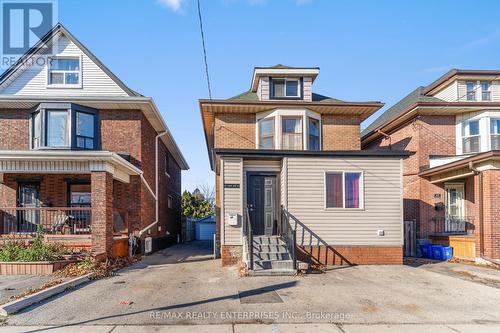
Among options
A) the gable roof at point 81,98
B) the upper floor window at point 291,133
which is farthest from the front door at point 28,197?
the upper floor window at point 291,133

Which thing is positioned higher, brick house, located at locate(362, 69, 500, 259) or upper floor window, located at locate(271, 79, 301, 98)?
upper floor window, located at locate(271, 79, 301, 98)

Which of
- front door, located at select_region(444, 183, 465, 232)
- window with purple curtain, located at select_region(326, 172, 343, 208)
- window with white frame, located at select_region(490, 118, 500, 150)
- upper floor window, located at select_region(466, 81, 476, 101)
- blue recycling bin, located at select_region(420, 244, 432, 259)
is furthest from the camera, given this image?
upper floor window, located at select_region(466, 81, 476, 101)

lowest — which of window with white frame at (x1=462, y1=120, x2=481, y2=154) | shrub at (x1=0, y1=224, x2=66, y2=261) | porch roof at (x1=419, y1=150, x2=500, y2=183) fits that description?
shrub at (x1=0, y1=224, x2=66, y2=261)

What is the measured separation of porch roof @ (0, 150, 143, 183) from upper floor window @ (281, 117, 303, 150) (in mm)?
6813

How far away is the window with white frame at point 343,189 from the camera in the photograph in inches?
477

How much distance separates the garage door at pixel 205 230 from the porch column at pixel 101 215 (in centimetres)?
2193

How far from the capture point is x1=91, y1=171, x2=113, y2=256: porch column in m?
11.4

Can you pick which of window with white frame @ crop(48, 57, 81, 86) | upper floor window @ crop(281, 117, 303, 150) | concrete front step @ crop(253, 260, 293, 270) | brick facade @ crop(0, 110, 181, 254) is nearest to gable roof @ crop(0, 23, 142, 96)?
window with white frame @ crop(48, 57, 81, 86)

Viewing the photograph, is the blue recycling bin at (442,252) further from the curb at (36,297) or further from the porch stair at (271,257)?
the curb at (36,297)

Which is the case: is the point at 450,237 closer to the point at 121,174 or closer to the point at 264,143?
the point at 264,143

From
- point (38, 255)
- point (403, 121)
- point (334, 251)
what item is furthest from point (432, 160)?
point (38, 255)

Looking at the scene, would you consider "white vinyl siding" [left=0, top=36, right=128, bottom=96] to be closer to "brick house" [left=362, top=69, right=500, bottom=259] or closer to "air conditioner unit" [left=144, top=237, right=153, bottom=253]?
"air conditioner unit" [left=144, top=237, right=153, bottom=253]

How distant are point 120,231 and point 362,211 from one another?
380 inches

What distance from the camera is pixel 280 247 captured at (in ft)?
36.7
